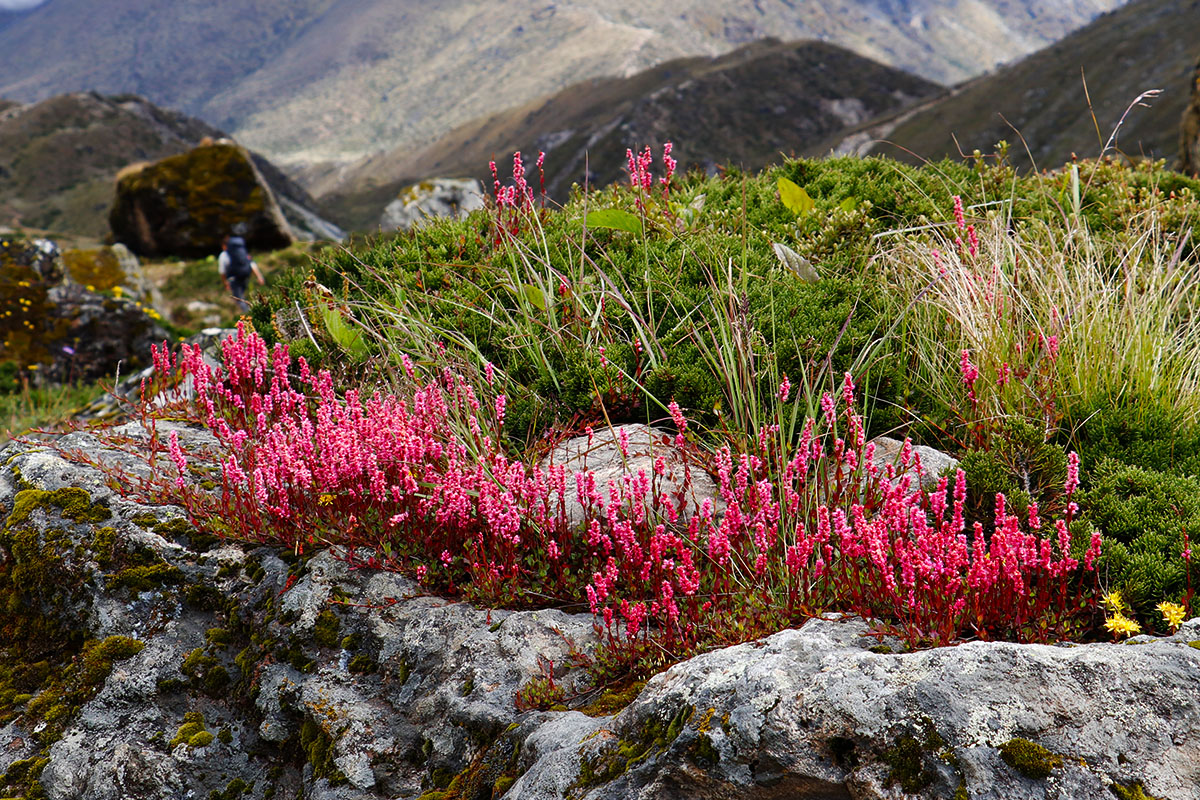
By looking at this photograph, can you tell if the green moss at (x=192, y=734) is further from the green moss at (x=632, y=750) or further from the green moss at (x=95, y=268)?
the green moss at (x=95, y=268)

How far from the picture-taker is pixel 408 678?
9.55 ft

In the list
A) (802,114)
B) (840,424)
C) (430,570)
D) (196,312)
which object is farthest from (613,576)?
(802,114)

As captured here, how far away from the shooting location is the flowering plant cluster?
2.48 metres

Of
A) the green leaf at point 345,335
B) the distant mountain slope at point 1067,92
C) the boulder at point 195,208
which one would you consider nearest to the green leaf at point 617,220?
the green leaf at point 345,335

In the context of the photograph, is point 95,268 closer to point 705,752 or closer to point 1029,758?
point 705,752

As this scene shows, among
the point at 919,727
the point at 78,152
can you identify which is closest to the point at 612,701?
the point at 919,727

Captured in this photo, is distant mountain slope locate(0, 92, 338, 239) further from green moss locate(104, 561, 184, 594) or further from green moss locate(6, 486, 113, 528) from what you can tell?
green moss locate(104, 561, 184, 594)

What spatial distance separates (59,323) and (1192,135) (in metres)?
20.7

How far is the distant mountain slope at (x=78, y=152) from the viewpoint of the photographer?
9369 centimetres

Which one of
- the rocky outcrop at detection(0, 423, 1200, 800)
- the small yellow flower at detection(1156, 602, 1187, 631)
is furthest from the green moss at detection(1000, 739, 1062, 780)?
the small yellow flower at detection(1156, 602, 1187, 631)

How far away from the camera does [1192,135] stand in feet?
37.8

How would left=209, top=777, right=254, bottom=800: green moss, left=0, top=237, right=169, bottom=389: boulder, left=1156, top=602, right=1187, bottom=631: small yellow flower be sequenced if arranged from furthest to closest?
left=0, top=237, right=169, bottom=389: boulder, left=209, top=777, right=254, bottom=800: green moss, left=1156, top=602, right=1187, bottom=631: small yellow flower

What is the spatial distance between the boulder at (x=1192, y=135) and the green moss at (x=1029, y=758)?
13.0 m

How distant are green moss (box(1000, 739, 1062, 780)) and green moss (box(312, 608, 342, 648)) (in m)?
2.51
